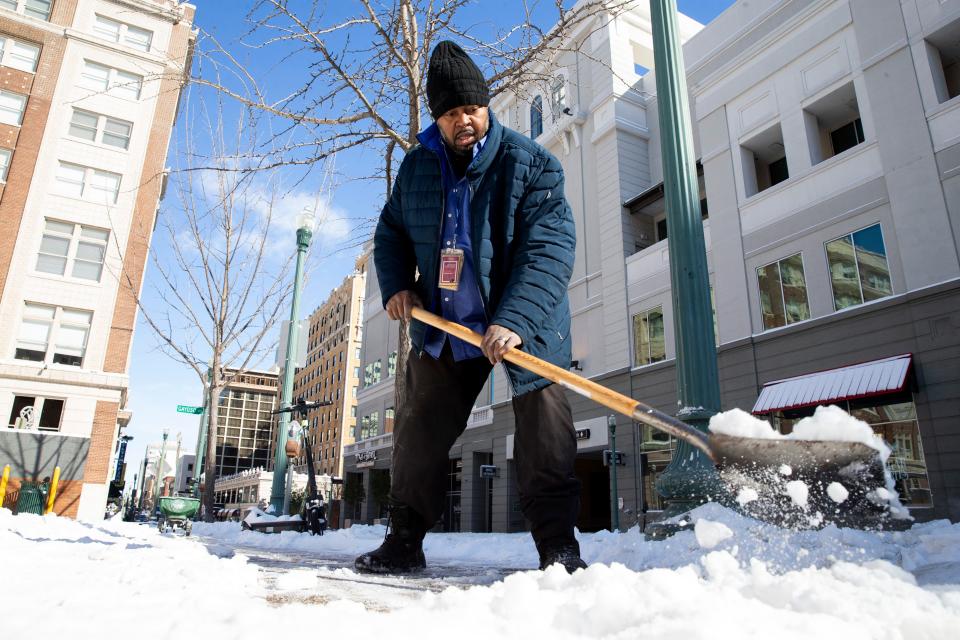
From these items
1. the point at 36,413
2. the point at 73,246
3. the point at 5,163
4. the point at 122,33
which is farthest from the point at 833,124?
the point at 5,163

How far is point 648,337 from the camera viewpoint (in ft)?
59.3

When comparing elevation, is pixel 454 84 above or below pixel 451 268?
above

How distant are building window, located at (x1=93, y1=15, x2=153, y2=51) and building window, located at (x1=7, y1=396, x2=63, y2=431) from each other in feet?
50.4

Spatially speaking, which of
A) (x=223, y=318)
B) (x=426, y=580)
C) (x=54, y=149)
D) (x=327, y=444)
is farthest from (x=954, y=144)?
(x=327, y=444)

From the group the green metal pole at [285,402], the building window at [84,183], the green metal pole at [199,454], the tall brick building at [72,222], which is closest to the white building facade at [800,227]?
the green metal pole at [285,402]

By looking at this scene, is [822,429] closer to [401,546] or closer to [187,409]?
[401,546]

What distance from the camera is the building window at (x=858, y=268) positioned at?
12078 mm

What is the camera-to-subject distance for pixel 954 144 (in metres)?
11.2

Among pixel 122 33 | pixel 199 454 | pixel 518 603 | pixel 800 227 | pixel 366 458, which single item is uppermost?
pixel 122 33

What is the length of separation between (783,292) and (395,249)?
1305 cm

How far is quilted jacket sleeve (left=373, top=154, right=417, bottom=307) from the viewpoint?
10.7 feet

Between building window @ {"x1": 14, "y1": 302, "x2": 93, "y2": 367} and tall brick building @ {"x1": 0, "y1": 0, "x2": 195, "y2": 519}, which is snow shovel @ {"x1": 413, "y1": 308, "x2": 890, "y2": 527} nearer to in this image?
tall brick building @ {"x1": 0, "y1": 0, "x2": 195, "y2": 519}

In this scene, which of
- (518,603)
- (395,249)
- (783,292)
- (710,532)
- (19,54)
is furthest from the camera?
(19,54)

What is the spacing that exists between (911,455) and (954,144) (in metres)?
5.80
